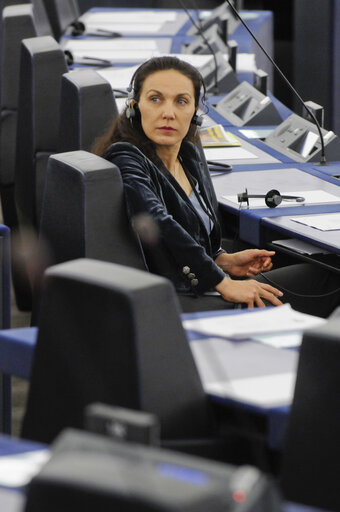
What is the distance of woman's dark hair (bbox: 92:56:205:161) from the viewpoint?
272 centimetres

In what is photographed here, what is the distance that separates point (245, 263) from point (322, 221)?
0.23 m

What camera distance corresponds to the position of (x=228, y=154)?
371cm

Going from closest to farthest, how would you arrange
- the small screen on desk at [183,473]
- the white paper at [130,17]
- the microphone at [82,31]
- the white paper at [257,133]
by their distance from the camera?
the small screen on desk at [183,473]
the white paper at [257,133]
the microphone at [82,31]
the white paper at [130,17]

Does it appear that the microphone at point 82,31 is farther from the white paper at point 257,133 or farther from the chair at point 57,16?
the white paper at point 257,133

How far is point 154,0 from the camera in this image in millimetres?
8781

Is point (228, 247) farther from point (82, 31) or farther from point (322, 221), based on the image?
point (82, 31)

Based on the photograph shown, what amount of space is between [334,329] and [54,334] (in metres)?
0.38

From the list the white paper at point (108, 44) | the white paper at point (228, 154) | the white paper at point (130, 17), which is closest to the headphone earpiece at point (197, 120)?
the white paper at point (228, 154)

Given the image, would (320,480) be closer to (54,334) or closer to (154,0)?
(54,334)

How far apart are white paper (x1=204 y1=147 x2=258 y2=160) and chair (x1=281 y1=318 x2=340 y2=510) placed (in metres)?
2.18

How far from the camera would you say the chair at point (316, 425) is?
147 cm

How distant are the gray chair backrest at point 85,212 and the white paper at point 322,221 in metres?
0.55

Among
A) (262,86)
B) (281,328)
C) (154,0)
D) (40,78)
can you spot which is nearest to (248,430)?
(281,328)

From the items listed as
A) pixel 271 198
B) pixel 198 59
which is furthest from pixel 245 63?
pixel 271 198
